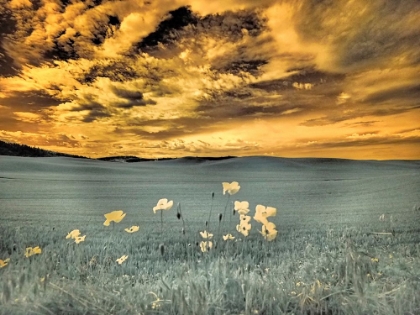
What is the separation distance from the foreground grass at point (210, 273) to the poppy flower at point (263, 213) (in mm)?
107

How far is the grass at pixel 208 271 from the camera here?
1959 mm

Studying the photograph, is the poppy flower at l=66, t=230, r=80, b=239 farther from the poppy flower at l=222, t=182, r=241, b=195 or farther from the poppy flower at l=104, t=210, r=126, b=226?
the poppy flower at l=222, t=182, r=241, b=195

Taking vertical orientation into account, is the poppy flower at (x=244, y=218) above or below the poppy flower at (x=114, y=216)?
above

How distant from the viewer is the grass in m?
1.96

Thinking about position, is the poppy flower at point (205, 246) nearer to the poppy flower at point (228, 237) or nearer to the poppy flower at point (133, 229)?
the poppy flower at point (228, 237)

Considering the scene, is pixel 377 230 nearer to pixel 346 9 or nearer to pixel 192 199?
pixel 192 199

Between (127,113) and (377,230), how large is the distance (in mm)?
1430

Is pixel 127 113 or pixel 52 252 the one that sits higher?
pixel 127 113

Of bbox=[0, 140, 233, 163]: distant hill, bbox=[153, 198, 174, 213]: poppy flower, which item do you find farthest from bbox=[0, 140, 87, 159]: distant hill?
bbox=[153, 198, 174, 213]: poppy flower

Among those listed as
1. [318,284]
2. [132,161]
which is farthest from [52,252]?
[318,284]

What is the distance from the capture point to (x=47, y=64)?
95.4 inches

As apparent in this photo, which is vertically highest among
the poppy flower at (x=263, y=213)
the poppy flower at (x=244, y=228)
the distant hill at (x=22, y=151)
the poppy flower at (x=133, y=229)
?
the distant hill at (x=22, y=151)

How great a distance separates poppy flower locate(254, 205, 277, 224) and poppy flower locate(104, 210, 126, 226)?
2.23 feet

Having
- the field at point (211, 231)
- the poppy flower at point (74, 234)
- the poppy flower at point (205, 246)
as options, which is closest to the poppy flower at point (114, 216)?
the field at point (211, 231)
